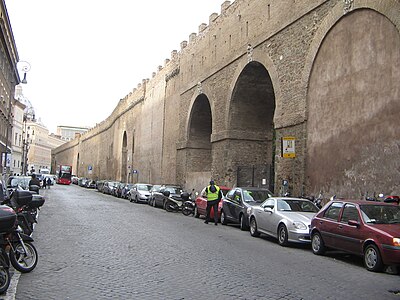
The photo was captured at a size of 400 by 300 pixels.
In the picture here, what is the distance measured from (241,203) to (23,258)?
9.51 meters

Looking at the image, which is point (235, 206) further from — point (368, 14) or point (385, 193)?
point (368, 14)

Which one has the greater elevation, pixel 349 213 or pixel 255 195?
pixel 255 195

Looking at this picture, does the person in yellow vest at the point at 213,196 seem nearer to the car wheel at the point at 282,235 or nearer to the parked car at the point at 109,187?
the car wheel at the point at 282,235

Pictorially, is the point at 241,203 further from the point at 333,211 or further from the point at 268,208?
the point at 333,211

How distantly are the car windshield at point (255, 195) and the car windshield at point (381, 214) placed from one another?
21.9 ft

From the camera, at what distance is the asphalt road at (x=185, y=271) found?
6.25 metres

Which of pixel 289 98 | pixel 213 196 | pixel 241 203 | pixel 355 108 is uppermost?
pixel 289 98

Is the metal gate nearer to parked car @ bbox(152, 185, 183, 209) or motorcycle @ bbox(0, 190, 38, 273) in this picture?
parked car @ bbox(152, 185, 183, 209)

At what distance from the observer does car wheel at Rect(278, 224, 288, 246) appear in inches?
457

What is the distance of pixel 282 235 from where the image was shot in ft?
38.8

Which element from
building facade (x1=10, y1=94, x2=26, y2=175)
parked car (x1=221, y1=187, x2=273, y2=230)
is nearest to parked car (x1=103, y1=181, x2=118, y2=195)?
parked car (x1=221, y1=187, x2=273, y2=230)

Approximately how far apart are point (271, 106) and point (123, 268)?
762 inches

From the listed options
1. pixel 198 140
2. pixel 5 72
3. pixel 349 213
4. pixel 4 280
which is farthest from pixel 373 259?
pixel 5 72

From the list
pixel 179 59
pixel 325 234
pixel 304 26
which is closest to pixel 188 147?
pixel 179 59
